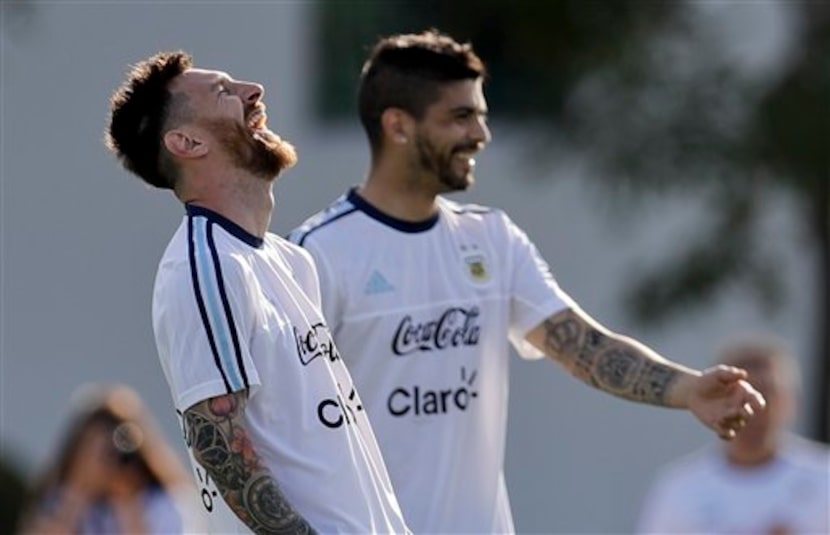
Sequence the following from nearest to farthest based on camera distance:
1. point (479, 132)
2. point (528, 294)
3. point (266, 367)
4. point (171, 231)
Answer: point (266, 367)
point (528, 294)
point (479, 132)
point (171, 231)

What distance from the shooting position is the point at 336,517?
542cm

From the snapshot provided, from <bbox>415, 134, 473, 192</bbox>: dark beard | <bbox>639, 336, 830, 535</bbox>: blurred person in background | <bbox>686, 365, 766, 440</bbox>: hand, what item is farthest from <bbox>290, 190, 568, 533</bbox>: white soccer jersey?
<bbox>639, 336, 830, 535</bbox>: blurred person in background

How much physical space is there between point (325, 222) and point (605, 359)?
3.01ft

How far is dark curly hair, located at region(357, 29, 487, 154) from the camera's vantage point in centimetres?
723

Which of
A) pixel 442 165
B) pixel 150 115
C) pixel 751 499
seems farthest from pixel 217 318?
pixel 751 499

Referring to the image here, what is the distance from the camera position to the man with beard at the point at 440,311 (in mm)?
6902

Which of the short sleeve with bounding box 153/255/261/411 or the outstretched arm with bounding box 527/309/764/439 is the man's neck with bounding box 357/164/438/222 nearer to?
the outstretched arm with bounding box 527/309/764/439

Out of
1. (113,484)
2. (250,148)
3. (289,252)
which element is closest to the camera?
(250,148)

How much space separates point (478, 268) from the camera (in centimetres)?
709

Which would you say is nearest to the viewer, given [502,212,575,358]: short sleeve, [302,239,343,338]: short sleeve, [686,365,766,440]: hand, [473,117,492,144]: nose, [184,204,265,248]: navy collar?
[184,204,265,248]: navy collar

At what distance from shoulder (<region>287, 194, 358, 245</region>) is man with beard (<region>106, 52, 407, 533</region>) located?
43.2 inches

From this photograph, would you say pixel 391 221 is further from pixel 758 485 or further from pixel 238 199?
pixel 758 485

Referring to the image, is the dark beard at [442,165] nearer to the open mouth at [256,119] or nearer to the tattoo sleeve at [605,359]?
the tattoo sleeve at [605,359]

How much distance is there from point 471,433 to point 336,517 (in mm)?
1587
